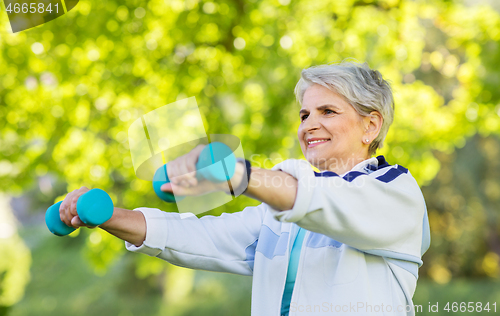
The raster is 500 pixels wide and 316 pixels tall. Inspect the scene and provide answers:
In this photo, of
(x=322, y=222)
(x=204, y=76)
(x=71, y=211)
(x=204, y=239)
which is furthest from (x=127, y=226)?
(x=204, y=76)

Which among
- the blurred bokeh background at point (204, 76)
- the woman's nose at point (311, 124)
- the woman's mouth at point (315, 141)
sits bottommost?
the blurred bokeh background at point (204, 76)

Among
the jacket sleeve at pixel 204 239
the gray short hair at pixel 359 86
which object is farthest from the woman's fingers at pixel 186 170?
the gray short hair at pixel 359 86

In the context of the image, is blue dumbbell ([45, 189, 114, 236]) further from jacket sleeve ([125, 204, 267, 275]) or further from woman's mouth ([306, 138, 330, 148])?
woman's mouth ([306, 138, 330, 148])

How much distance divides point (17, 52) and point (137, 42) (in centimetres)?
125

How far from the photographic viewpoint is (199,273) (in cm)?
1053

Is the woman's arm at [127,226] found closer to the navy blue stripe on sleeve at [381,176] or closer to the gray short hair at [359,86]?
the navy blue stripe on sleeve at [381,176]

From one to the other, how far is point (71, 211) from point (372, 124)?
1.09 m

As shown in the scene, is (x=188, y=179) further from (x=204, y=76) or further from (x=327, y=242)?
(x=204, y=76)

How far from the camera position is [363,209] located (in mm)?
1096

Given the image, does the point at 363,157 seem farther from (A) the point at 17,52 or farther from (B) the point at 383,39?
(A) the point at 17,52

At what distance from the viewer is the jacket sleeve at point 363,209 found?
1006 millimetres

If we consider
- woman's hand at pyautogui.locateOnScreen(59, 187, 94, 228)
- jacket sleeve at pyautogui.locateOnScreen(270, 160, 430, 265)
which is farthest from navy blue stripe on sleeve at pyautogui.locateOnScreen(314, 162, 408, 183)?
woman's hand at pyautogui.locateOnScreen(59, 187, 94, 228)

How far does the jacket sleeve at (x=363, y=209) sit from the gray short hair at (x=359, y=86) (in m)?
0.30

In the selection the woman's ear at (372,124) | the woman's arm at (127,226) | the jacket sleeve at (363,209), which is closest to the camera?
the jacket sleeve at (363,209)
